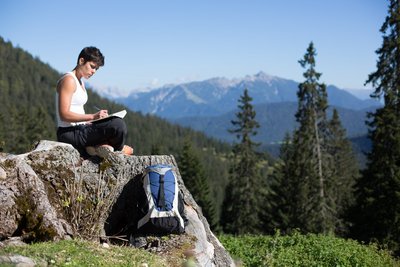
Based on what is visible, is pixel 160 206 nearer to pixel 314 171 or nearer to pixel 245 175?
pixel 314 171

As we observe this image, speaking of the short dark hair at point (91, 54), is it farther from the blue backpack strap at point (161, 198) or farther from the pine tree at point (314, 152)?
the pine tree at point (314, 152)

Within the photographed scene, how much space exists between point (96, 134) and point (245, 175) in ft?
115

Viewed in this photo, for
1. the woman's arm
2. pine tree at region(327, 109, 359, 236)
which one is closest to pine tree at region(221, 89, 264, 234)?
pine tree at region(327, 109, 359, 236)

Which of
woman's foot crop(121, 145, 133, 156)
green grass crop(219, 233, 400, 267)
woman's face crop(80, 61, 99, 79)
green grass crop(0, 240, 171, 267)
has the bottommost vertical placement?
green grass crop(219, 233, 400, 267)

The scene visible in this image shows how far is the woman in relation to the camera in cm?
802

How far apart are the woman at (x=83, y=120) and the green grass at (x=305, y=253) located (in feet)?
12.7

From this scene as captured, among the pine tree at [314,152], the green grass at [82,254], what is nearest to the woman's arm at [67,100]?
the green grass at [82,254]

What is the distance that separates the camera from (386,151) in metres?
26.2

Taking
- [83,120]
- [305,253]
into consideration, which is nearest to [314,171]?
[305,253]

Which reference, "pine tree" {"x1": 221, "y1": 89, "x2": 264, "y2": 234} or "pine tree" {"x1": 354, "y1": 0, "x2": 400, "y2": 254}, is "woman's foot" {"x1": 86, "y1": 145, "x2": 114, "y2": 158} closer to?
"pine tree" {"x1": 354, "y1": 0, "x2": 400, "y2": 254}

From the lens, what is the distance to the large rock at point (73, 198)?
7043 millimetres

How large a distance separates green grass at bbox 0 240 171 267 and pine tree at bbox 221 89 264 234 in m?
35.1

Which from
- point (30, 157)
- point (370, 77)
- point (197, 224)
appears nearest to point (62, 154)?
point (30, 157)

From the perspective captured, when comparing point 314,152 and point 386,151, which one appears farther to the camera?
point 314,152
